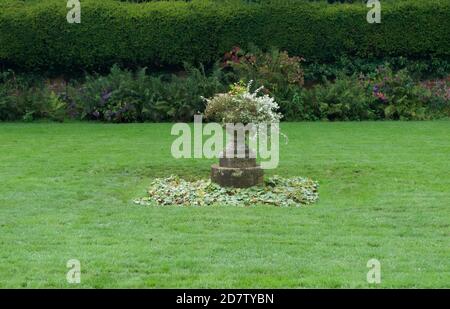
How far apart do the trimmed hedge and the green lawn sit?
701 cm

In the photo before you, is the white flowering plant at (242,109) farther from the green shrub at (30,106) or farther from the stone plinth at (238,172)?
the green shrub at (30,106)

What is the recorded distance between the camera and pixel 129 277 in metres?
8.77

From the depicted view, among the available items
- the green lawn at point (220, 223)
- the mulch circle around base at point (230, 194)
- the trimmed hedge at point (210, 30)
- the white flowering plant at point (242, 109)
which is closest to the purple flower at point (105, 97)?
the trimmed hedge at point (210, 30)

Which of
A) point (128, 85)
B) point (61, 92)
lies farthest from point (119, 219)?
point (61, 92)

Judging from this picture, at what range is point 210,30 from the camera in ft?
82.2

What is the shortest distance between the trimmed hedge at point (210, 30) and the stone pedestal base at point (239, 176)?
39.0ft

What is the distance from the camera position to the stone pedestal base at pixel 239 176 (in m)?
13.6

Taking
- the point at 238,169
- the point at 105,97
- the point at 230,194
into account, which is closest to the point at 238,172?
the point at 238,169

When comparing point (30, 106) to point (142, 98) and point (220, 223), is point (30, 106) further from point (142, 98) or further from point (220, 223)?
point (220, 223)

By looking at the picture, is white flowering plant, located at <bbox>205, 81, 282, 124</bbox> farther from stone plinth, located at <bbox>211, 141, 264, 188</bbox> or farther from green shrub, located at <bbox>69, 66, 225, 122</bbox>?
green shrub, located at <bbox>69, 66, 225, 122</bbox>

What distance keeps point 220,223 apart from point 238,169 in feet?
7.85

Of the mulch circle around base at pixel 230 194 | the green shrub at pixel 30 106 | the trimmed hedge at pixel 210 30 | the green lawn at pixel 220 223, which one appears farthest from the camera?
the trimmed hedge at pixel 210 30

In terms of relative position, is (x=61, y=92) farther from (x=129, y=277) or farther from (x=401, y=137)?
(x=129, y=277)
